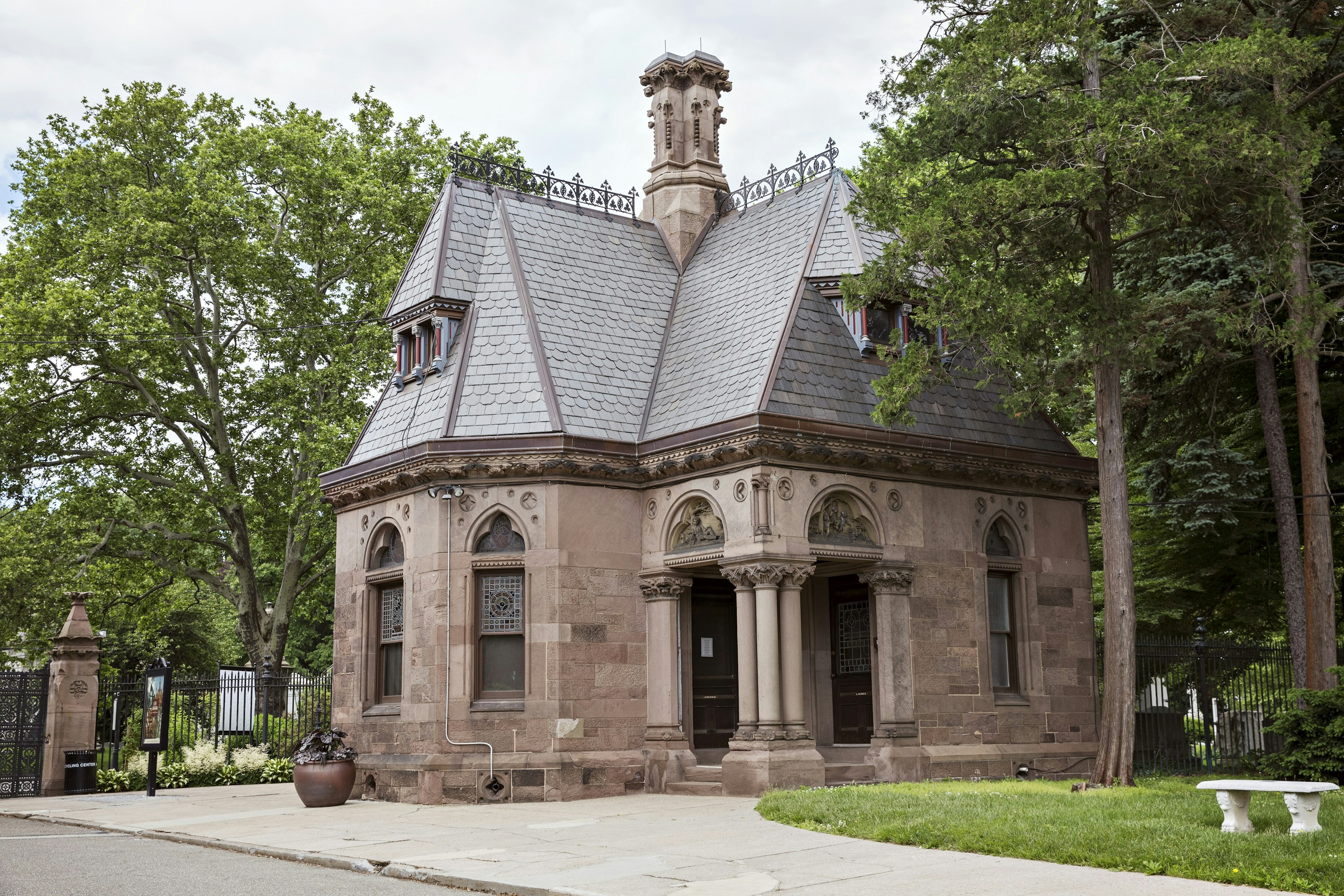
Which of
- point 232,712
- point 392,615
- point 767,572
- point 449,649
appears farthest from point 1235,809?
point 232,712

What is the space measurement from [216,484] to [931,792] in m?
22.0

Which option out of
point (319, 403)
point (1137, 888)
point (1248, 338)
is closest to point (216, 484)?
point (319, 403)

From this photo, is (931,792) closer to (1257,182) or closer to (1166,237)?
(1257,182)

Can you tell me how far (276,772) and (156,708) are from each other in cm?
434

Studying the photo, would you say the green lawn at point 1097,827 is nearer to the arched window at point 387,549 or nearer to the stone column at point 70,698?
the arched window at point 387,549

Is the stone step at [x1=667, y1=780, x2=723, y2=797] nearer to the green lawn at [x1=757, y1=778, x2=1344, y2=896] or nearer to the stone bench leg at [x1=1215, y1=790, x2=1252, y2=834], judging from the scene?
the green lawn at [x1=757, y1=778, x2=1344, y2=896]

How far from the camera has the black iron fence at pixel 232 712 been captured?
2434 centimetres

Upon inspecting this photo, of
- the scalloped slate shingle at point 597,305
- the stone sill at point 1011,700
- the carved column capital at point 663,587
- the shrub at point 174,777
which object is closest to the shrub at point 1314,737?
the stone sill at point 1011,700

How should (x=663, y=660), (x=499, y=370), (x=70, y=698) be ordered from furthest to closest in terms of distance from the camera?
(x=70, y=698)
(x=499, y=370)
(x=663, y=660)

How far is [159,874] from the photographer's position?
11711 millimetres

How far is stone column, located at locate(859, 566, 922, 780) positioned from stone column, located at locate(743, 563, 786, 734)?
1814 mm

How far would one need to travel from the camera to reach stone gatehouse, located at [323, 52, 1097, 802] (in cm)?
1878

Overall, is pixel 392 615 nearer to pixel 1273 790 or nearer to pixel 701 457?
pixel 701 457

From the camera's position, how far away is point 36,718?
76.7 feet
